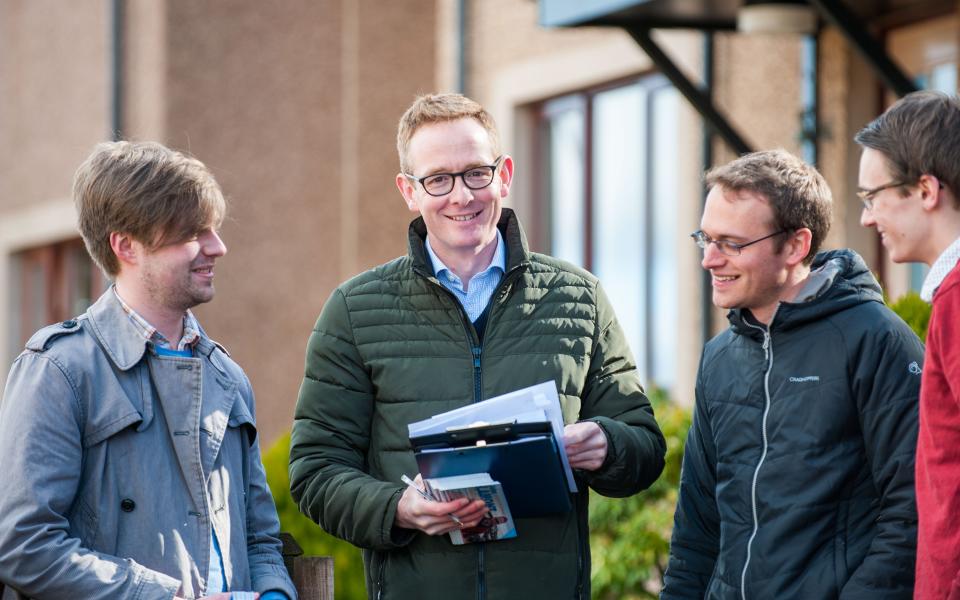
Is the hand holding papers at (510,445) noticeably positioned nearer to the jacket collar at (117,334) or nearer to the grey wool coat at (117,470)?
the grey wool coat at (117,470)

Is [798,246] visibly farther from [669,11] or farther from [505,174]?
[669,11]

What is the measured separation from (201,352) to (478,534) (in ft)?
2.84

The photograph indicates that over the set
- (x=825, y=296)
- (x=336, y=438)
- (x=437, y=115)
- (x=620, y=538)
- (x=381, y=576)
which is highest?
(x=437, y=115)

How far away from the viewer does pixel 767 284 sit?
4.05m

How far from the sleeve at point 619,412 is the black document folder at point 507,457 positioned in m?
0.25

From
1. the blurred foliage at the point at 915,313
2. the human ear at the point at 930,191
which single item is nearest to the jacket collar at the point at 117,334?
the human ear at the point at 930,191

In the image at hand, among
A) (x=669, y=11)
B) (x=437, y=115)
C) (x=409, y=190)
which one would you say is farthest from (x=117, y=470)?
(x=669, y=11)

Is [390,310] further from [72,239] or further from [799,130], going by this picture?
[72,239]

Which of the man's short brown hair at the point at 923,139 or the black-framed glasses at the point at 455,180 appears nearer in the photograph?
the man's short brown hair at the point at 923,139

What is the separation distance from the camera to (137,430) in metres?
3.65

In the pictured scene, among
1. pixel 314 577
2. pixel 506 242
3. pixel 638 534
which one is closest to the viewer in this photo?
pixel 314 577

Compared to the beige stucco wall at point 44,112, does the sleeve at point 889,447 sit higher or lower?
lower

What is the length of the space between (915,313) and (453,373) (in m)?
2.01

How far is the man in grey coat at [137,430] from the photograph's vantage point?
136 inches
